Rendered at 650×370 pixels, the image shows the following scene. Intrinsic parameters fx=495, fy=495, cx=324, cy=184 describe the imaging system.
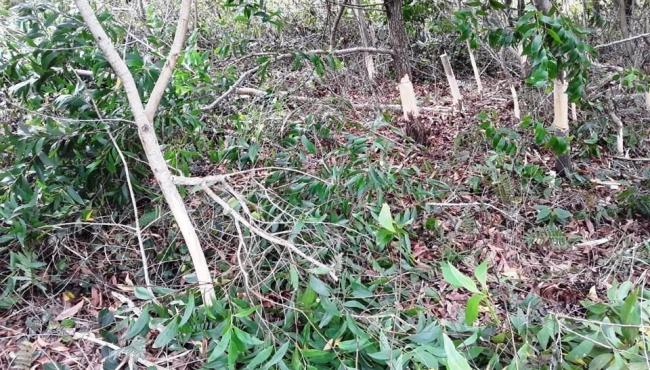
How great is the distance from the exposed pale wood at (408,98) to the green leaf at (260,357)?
2411mm

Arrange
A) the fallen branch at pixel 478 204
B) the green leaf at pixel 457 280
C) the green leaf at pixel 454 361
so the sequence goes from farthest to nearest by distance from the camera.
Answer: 1. the fallen branch at pixel 478 204
2. the green leaf at pixel 457 280
3. the green leaf at pixel 454 361

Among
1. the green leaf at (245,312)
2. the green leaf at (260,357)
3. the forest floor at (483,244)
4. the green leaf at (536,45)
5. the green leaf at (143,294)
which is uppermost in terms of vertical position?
the green leaf at (536,45)

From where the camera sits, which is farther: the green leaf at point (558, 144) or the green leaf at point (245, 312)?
the green leaf at point (558, 144)

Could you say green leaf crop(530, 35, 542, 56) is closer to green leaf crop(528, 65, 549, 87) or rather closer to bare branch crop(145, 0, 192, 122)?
green leaf crop(528, 65, 549, 87)

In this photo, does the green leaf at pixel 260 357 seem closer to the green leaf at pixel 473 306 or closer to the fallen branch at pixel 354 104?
the green leaf at pixel 473 306

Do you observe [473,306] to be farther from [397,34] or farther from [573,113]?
[573,113]

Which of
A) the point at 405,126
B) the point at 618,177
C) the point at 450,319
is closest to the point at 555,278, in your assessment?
the point at 450,319

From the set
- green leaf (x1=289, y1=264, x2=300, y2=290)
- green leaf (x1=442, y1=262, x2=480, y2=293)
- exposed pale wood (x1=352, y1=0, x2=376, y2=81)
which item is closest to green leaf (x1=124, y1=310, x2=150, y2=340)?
green leaf (x1=289, y1=264, x2=300, y2=290)

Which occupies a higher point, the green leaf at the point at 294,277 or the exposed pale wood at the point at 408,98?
the exposed pale wood at the point at 408,98

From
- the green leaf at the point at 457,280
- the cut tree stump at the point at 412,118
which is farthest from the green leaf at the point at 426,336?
the cut tree stump at the point at 412,118

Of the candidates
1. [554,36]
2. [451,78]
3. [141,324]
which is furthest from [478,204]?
[141,324]

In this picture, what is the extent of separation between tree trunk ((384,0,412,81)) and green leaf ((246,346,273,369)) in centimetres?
247

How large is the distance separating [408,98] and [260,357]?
2.47 m

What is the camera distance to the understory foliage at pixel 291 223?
1.58 metres
